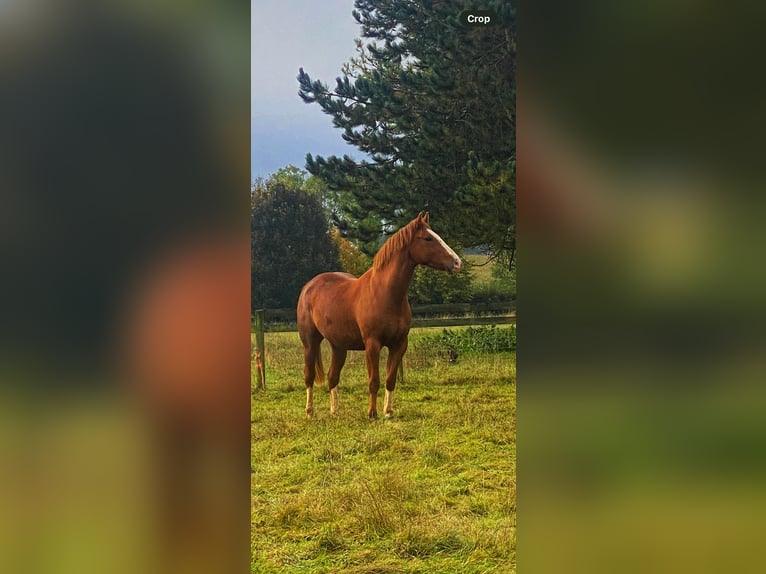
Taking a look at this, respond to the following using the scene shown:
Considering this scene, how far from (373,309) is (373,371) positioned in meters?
0.26

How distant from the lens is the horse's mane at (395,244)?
2201 millimetres

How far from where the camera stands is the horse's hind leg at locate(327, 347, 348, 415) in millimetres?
2209

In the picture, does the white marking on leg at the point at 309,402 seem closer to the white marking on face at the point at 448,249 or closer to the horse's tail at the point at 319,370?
the horse's tail at the point at 319,370
